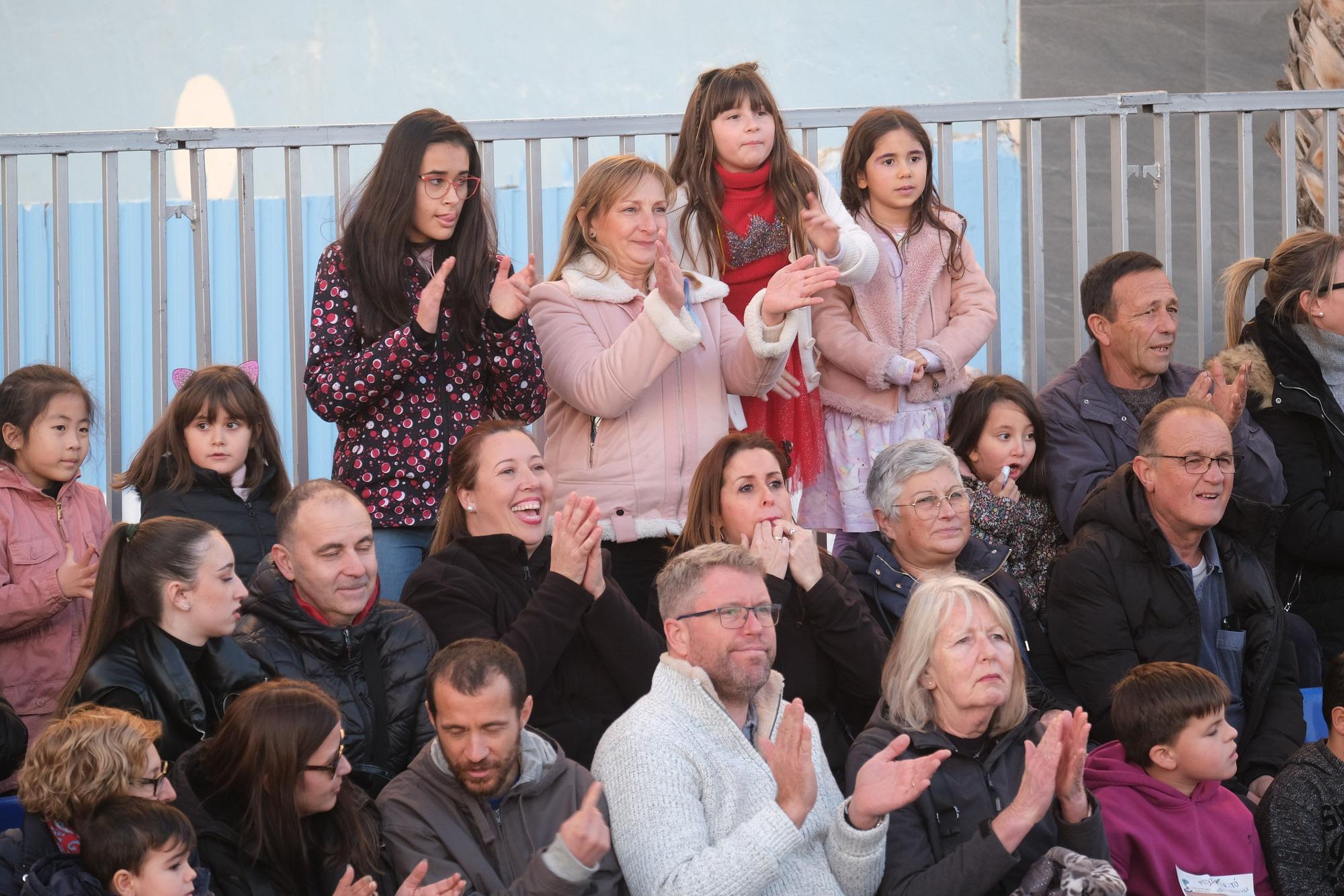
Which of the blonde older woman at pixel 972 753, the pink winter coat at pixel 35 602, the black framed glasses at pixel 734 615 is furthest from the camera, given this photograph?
the pink winter coat at pixel 35 602

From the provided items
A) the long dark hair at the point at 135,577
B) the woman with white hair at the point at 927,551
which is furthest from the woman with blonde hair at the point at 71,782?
the woman with white hair at the point at 927,551

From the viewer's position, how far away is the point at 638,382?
4660 mm

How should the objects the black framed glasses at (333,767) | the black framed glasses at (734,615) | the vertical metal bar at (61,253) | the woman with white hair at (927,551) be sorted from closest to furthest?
the black framed glasses at (333,767)
the black framed glasses at (734,615)
the woman with white hair at (927,551)
the vertical metal bar at (61,253)

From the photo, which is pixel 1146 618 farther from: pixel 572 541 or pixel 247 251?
pixel 247 251

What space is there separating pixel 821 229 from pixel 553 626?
1580mm

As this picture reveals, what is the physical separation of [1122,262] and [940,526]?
142cm

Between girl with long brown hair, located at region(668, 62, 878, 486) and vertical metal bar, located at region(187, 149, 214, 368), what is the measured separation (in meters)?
1.66

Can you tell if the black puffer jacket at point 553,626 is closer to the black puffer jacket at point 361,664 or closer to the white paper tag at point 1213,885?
the black puffer jacket at point 361,664

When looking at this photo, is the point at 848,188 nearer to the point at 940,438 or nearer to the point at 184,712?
the point at 940,438

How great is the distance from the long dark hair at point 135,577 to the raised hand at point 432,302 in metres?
1.00

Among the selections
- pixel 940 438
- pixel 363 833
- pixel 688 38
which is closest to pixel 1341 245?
pixel 940 438

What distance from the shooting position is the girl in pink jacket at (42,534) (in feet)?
14.2

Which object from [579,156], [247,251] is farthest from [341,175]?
[579,156]

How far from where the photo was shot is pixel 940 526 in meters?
4.57
